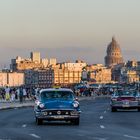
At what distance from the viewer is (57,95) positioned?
34188mm

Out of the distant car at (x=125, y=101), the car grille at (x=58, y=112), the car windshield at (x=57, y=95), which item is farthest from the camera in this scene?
the distant car at (x=125, y=101)

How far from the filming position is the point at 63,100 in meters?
33.5

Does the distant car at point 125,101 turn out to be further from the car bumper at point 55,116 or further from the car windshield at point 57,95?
the car bumper at point 55,116

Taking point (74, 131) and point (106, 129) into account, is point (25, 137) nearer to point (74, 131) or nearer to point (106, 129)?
point (74, 131)

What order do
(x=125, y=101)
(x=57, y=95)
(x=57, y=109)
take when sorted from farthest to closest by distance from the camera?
(x=125, y=101) < (x=57, y=95) < (x=57, y=109)

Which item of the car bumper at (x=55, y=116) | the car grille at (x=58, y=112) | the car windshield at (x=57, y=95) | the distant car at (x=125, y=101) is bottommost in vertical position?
the car bumper at (x=55, y=116)

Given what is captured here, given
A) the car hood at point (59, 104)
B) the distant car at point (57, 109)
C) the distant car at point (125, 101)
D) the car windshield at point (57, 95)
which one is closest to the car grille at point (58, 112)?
the distant car at point (57, 109)

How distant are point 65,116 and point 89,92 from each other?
79.8 metres

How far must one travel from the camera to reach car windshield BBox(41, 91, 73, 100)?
3406 centimetres

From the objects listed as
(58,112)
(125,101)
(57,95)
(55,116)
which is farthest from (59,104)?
(125,101)

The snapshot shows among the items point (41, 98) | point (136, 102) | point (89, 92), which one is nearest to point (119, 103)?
point (136, 102)

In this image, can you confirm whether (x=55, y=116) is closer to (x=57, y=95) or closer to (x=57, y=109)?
(x=57, y=109)

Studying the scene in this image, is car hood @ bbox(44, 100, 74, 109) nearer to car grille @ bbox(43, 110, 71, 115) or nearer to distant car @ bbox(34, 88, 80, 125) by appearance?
distant car @ bbox(34, 88, 80, 125)

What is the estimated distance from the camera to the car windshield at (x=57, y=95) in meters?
34.1
